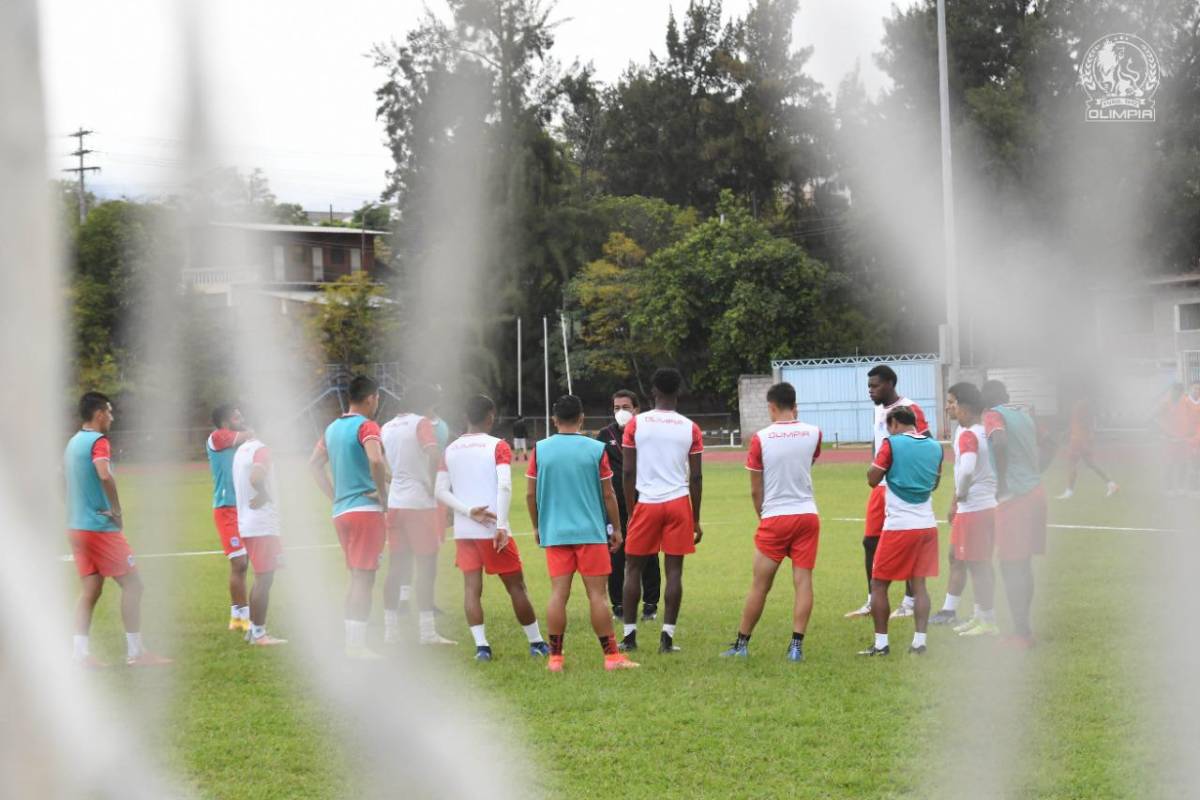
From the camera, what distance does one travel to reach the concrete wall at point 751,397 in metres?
1.57

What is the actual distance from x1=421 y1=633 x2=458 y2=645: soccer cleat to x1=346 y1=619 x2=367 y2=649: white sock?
0.06m

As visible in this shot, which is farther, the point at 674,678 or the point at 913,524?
the point at 913,524

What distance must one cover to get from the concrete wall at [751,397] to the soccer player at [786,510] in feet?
21.6

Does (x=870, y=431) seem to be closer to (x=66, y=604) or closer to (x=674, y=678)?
(x=674, y=678)

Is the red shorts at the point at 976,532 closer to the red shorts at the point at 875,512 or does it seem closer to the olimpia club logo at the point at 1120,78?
the olimpia club logo at the point at 1120,78

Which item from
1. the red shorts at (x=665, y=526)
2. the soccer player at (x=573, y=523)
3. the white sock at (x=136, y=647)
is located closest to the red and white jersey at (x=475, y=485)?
the soccer player at (x=573, y=523)

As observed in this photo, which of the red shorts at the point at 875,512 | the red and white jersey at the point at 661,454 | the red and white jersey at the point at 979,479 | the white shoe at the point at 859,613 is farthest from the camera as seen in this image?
the white shoe at the point at 859,613

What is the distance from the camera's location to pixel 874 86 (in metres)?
1.18

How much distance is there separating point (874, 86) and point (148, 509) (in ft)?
2.58

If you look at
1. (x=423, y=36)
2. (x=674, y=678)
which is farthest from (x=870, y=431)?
(x=423, y=36)

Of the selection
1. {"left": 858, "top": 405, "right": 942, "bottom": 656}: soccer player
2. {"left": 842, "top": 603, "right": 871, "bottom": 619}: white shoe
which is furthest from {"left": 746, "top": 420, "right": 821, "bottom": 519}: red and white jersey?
→ {"left": 842, "top": 603, "right": 871, "bottom": 619}: white shoe

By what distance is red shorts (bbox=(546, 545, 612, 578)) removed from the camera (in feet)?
30.2

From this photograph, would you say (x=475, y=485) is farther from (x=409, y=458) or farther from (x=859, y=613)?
(x=409, y=458)

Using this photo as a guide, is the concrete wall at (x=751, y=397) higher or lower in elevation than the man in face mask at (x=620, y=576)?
higher
